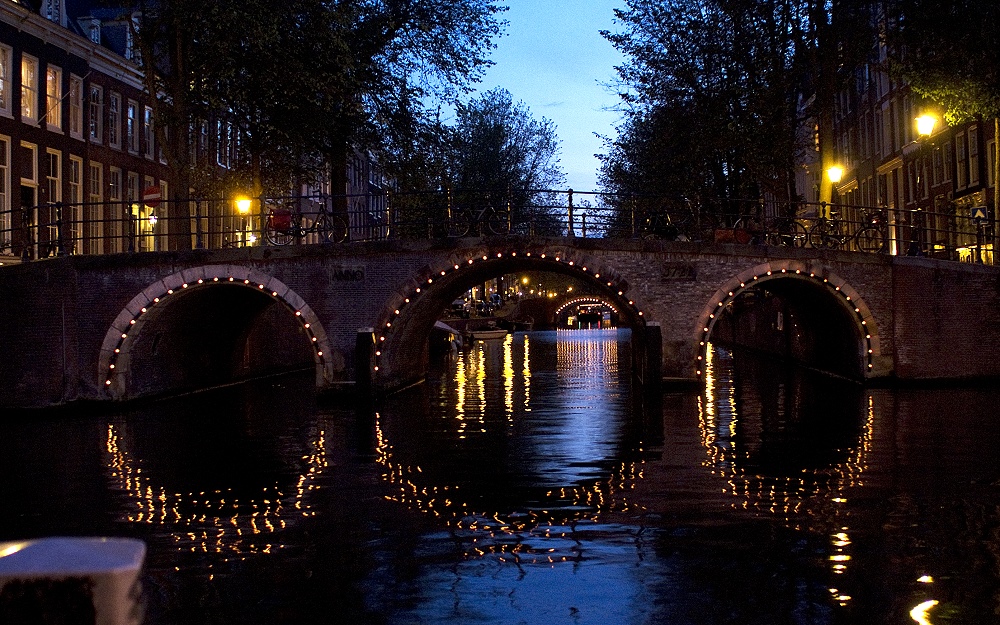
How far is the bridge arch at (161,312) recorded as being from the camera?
77.8 feet

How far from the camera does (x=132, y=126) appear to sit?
37188 millimetres

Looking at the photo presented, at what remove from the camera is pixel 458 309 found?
65.1m

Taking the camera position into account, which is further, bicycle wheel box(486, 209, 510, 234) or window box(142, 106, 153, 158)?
window box(142, 106, 153, 158)

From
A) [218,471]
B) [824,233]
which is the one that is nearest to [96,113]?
[824,233]

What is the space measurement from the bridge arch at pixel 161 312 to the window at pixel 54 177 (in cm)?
891

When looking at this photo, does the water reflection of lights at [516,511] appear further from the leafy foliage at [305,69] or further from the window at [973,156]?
the window at [973,156]

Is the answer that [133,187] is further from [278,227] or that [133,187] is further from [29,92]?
[278,227]

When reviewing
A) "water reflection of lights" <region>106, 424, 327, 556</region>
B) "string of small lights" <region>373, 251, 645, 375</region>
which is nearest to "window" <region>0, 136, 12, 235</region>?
"string of small lights" <region>373, 251, 645, 375</region>

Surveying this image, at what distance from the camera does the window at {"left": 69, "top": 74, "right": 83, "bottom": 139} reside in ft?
109

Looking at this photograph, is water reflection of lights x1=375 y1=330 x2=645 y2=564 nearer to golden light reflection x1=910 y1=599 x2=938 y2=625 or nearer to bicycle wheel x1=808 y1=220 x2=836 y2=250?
golden light reflection x1=910 y1=599 x2=938 y2=625

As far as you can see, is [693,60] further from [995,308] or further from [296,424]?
[296,424]

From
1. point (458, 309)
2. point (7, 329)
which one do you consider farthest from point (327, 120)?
point (458, 309)

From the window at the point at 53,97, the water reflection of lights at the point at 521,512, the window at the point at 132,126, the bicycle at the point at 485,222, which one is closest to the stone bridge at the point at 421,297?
the bicycle at the point at 485,222

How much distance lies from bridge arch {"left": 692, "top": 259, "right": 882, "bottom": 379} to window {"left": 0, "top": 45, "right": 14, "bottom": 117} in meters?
17.3
